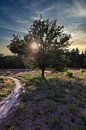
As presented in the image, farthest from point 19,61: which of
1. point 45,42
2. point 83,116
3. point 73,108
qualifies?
point 83,116

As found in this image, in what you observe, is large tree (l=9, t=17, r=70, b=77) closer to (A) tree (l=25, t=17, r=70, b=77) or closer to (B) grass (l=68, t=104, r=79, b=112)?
(A) tree (l=25, t=17, r=70, b=77)

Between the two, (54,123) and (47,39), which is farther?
(47,39)

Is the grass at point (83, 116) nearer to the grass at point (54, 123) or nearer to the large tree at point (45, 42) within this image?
the grass at point (54, 123)

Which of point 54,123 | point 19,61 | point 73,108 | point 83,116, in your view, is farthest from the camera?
point 19,61

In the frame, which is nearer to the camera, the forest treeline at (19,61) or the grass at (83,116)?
the grass at (83,116)

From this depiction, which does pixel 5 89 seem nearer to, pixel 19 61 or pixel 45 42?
pixel 45 42

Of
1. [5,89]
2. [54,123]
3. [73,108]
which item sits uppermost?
[73,108]

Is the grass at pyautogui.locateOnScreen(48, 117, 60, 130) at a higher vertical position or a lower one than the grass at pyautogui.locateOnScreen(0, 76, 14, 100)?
higher

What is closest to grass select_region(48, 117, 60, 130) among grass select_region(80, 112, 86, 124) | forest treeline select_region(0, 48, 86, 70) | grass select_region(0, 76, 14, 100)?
grass select_region(80, 112, 86, 124)

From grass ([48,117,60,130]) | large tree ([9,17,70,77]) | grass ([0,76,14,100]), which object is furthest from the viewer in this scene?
large tree ([9,17,70,77])

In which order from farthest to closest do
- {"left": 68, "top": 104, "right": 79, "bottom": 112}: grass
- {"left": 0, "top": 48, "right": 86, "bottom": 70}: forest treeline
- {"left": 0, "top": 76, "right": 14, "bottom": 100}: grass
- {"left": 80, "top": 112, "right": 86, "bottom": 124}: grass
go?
{"left": 0, "top": 48, "right": 86, "bottom": 70}: forest treeline → {"left": 0, "top": 76, "right": 14, "bottom": 100}: grass → {"left": 68, "top": 104, "right": 79, "bottom": 112}: grass → {"left": 80, "top": 112, "right": 86, "bottom": 124}: grass

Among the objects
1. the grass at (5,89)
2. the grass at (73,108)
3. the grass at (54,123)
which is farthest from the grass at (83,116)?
Result: the grass at (5,89)

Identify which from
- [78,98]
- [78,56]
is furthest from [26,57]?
[78,56]

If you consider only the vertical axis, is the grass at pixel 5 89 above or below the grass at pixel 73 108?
below
